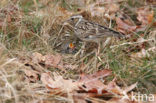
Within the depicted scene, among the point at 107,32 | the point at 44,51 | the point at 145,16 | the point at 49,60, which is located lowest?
the point at 49,60

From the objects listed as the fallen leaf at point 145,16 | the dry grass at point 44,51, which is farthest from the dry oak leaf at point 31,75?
the fallen leaf at point 145,16

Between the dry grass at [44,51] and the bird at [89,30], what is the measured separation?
139 mm

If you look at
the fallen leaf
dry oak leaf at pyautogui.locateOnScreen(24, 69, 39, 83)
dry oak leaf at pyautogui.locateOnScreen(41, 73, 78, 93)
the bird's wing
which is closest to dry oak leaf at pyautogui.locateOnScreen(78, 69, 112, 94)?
dry oak leaf at pyautogui.locateOnScreen(41, 73, 78, 93)

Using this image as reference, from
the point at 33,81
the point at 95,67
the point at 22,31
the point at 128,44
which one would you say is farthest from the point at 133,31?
the point at 33,81

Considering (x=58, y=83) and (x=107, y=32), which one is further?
(x=107, y=32)

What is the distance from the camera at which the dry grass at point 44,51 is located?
10.8 ft

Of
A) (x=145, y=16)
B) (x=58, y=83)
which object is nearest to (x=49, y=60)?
(x=58, y=83)

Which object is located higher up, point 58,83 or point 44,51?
point 44,51

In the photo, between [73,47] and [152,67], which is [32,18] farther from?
[152,67]

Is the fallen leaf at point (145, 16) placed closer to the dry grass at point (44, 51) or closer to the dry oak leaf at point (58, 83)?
the dry grass at point (44, 51)

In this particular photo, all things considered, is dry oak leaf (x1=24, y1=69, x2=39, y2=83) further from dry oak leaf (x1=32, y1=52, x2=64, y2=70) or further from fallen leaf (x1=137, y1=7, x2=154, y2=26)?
fallen leaf (x1=137, y1=7, x2=154, y2=26)

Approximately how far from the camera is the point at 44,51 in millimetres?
4691

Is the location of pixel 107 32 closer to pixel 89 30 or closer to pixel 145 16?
pixel 89 30

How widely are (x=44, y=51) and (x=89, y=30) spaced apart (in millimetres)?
801
